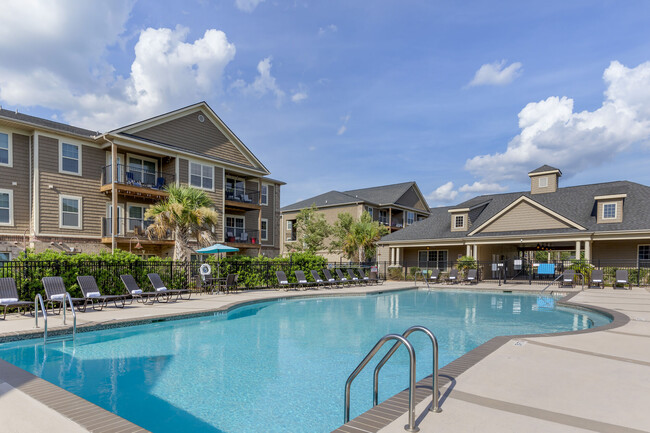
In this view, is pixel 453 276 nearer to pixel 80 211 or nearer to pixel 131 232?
pixel 131 232

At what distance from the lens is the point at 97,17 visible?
38.3 ft

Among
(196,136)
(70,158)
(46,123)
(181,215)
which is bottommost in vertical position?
(181,215)

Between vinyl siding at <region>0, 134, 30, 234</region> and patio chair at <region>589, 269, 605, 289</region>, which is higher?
vinyl siding at <region>0, 134, 30, 234</region>

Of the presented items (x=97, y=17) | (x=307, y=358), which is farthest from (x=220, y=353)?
(x=97, y=17)

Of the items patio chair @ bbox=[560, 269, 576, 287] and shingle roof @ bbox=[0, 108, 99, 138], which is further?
patio chair @ bbox=[560, 269, 576, 287]

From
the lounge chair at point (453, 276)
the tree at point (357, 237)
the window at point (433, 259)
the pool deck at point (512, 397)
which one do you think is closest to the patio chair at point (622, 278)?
the lounge chair at point (453, 276)

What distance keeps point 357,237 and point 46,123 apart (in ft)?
72.0

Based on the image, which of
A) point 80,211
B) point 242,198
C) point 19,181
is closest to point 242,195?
point 242,198

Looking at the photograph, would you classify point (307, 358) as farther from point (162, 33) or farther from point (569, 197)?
point (569, 197)

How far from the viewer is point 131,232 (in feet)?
65.9

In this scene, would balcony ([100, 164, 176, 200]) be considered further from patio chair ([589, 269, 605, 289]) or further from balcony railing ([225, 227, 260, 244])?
patio chair ([589, 269, 605, 289])

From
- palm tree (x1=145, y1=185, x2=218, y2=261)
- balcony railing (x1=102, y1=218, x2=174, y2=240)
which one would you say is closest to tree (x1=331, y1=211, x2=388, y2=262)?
balcony railing (x1=102, y1=218, x2=174, y2=240)

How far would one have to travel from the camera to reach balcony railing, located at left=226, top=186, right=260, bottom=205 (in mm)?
26286

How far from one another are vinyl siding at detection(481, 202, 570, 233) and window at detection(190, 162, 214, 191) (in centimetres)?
1987
